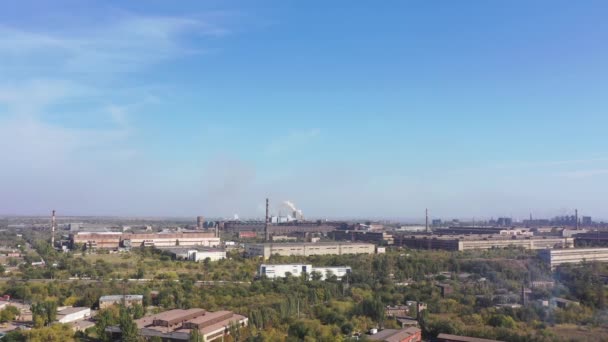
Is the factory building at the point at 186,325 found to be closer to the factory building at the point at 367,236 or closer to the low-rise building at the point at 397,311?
the low-rise building at the point at 397,311

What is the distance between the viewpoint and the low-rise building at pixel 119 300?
43.4 ft

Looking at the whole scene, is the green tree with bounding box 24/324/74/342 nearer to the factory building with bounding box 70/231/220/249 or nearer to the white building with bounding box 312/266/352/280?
the white building with bounding box 312/266/352/280

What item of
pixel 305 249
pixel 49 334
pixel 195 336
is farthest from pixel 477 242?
pixel 49 334

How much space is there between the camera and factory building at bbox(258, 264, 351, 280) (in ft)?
62.4

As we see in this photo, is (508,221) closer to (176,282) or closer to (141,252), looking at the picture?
(141,252)

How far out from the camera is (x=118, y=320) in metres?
10.6

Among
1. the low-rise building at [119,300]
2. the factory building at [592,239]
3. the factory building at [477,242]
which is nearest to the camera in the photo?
the low-rise building at [119,300]

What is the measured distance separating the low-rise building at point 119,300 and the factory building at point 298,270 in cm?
577

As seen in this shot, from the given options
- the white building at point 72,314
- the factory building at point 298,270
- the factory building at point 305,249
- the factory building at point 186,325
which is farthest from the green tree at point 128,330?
the factory building at point 305,249

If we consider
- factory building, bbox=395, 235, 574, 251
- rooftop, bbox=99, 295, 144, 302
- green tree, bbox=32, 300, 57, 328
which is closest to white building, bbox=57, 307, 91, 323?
green tree, bbox=32, 300, 57, 328

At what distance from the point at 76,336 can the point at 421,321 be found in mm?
6523

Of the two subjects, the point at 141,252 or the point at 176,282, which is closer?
the point at 176,282

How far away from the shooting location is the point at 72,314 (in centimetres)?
1188

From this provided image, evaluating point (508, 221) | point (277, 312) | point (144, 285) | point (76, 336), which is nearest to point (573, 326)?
point (277, 312)
